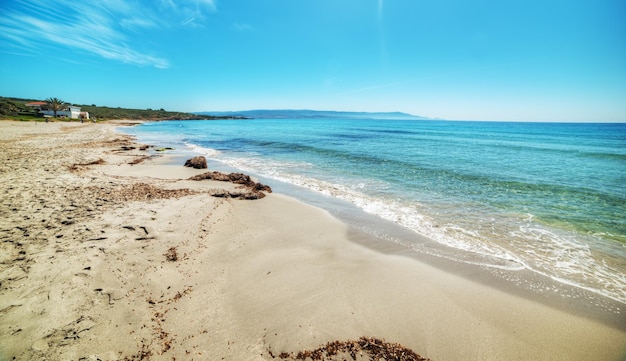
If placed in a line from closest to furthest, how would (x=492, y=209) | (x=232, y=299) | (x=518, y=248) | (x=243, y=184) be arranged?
(x=232, y=299)
(x=518, y=248)
(x=492, y=209)
(x=243, y=184)

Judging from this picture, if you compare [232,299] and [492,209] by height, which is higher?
[492,209]

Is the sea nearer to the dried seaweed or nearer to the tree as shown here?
the dried seaweed

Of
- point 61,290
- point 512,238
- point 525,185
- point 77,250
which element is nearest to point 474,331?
point 512,238

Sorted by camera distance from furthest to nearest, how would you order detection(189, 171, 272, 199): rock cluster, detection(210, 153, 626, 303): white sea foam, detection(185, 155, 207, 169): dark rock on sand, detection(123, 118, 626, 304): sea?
detection(185, 155, 207, 169): dark rock on sand → detection(189, 171, 272, 199): rock cluster → detection(123, 118, 626, 304): sea → detection(210, 153, 626, 303): white sea foam

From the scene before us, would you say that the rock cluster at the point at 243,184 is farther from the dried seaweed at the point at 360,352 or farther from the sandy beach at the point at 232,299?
the dried seaweed at the point at 360,352

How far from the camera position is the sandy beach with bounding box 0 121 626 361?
12.6ft

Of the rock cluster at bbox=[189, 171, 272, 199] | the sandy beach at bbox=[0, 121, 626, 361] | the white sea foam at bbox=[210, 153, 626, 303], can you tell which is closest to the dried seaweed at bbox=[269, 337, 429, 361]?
the sandy beach at bbox=[0, 121, 626, 361]

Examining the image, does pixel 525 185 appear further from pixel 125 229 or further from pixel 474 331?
pixel 125 229

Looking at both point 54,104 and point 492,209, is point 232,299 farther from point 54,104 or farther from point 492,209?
point 54,104

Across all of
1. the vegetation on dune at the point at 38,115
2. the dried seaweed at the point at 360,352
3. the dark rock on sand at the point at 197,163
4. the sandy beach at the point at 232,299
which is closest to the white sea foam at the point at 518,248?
the sandy beach at the point at 232,299

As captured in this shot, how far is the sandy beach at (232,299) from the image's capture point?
3.84 m

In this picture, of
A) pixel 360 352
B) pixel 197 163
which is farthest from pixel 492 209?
pixel 197 163

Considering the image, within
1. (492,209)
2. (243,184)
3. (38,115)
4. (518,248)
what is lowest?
(518,248)

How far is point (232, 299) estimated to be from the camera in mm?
4871
